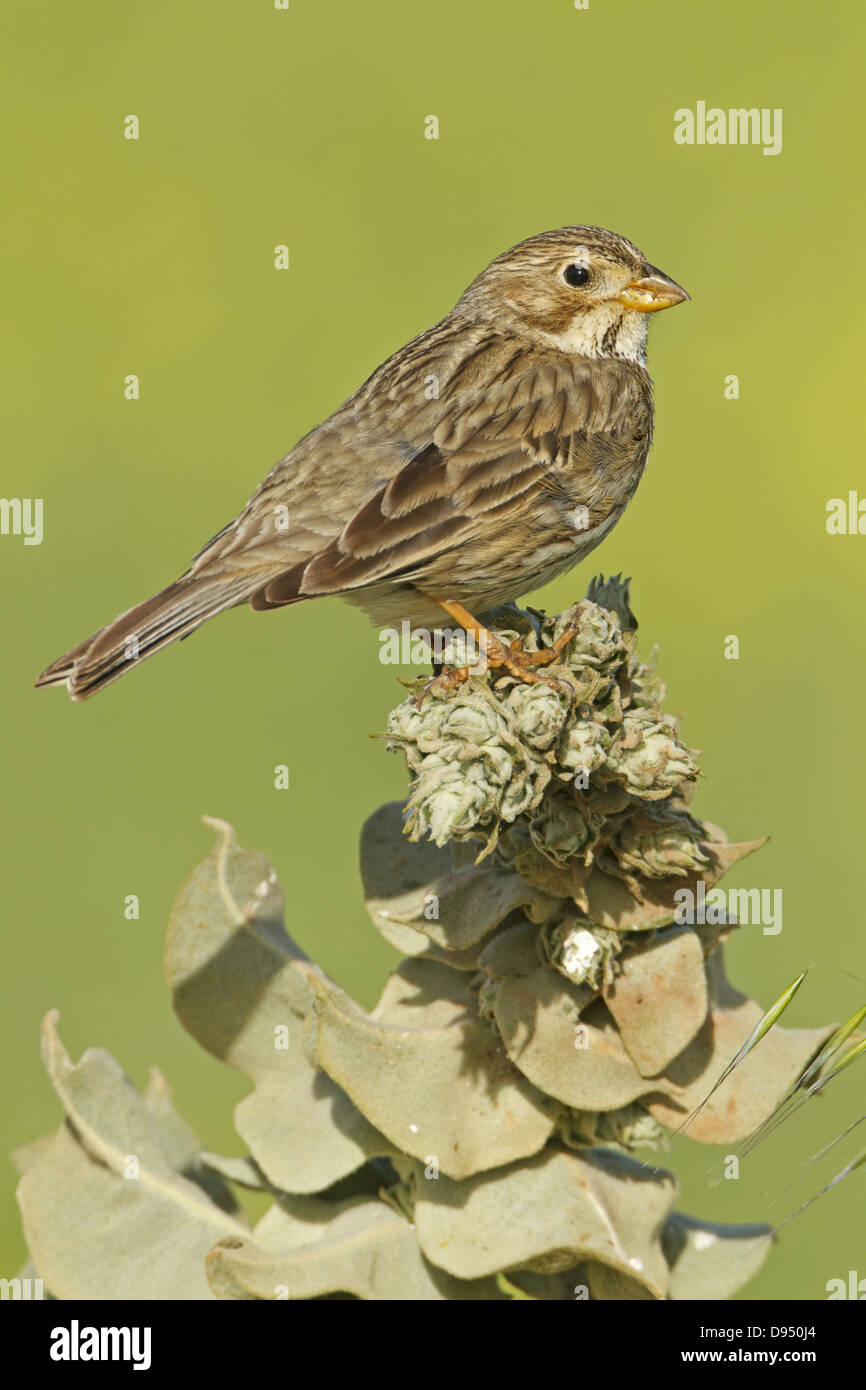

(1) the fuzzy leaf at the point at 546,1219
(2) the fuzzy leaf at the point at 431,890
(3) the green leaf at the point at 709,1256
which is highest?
(2) the fuzzy leaf at the point at 431,890

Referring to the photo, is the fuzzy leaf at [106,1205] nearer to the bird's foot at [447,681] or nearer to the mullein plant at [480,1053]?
the mullein plant at [480,1053]

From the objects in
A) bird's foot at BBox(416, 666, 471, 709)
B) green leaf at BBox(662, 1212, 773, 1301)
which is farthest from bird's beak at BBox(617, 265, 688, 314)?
green leaf at BBox(662, 1212, 773, 1301)

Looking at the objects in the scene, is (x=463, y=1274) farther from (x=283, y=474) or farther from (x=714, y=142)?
(x=714, y=142)

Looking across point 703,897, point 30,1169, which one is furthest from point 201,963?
point 703,897

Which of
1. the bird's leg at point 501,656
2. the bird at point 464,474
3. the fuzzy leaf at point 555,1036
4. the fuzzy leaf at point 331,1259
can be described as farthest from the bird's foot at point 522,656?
the fuzzy leaf at point 331,1259

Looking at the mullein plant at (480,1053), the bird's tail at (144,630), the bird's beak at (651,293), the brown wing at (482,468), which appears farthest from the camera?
the bird's beak at (651,293)

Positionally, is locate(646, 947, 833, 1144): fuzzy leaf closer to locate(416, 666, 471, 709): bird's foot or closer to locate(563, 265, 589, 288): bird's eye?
locate(416, 666, 471, 709): bird's foot
